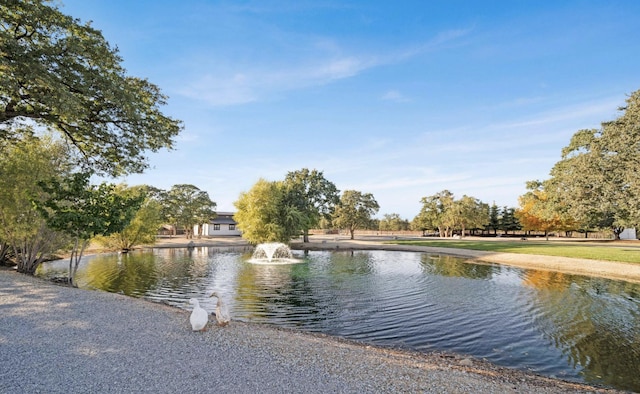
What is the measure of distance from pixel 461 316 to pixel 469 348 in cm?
338

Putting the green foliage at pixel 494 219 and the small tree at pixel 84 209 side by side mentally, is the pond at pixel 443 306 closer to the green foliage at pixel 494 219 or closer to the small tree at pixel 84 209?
the small tree at pixel 84 209

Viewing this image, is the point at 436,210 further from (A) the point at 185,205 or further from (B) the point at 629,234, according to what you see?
(A) the point at 185,205

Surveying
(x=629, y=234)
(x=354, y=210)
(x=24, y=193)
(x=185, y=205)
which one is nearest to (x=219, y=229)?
(x=185, y=205)

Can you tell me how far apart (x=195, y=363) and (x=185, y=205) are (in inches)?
2334

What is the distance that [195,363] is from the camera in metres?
6.25

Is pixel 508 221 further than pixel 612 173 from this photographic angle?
Yes

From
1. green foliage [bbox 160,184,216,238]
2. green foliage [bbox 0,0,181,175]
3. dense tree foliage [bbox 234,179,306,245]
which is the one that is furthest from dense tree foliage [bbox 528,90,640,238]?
green foliage [bbox 160,184,216,238]

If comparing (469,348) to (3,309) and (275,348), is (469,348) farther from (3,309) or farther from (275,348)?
(3,309)

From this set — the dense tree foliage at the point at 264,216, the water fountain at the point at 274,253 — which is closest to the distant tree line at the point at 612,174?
the water fountain at the point at 274,253

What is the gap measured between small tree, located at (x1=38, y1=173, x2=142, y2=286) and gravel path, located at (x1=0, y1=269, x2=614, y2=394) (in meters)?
5.10

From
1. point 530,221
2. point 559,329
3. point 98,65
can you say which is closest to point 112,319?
point 98,65

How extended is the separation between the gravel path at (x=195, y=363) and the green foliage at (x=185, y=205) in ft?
176

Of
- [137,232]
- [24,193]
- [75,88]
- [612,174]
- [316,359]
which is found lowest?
[316,359]

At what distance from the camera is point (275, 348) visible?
7445 millimetres
